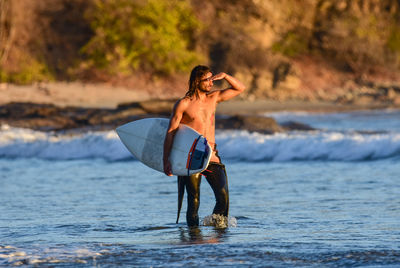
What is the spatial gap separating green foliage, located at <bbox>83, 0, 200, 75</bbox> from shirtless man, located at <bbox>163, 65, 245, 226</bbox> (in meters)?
22.0

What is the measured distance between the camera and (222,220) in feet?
23.7

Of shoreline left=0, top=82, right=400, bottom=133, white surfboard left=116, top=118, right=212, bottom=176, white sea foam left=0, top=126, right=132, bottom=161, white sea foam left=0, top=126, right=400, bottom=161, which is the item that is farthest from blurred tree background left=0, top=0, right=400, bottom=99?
white surfboard left=116, top=118, right=212, bottom=176

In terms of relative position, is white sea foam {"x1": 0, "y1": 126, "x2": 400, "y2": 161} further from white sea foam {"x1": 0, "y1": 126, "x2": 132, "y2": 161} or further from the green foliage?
the green foliage

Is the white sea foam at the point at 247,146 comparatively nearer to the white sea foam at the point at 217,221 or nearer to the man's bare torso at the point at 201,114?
the white sea foam at the point at 217,221

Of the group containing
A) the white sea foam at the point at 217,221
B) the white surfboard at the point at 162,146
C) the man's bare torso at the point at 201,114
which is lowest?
the white sea foam at the point at 217,221

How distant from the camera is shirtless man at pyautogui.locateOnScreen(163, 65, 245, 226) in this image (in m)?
6.83

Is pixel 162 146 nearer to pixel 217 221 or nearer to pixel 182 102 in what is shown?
pixel 182 102

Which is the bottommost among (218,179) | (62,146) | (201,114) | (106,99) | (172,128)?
(218,179)

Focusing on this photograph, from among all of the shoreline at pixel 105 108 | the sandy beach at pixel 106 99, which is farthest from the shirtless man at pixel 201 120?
the sandy beach at pixel 106 99

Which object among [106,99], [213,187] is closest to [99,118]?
[106,99]

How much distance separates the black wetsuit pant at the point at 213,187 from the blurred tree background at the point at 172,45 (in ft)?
67.5

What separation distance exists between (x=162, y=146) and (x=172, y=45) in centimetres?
2239

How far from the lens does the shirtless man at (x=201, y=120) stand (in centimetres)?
683

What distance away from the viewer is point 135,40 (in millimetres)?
29422
